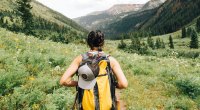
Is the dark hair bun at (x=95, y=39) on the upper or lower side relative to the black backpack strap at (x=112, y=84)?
upper

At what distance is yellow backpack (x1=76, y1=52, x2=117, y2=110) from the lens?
17.9 ft

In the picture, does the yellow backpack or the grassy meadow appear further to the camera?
the grassy meadow

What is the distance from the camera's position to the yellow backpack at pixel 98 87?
5.46 m

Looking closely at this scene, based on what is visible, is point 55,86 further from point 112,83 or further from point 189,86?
point 189,86

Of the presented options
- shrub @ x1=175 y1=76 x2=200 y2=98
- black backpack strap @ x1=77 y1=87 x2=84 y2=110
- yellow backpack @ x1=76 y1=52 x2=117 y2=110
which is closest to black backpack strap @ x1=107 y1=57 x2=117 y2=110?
yellow backpack @ x1=76 y1=52 x2=117 y2=110

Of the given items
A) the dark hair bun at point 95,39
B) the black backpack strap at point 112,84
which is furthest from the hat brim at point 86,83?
the dark hair bun at point 95,39

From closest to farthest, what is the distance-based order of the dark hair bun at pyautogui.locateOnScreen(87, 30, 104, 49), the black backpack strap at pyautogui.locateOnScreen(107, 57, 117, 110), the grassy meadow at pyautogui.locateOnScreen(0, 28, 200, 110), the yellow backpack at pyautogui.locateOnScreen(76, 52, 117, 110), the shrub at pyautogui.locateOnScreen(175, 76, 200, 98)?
the yellow backpack at pyautogui.locateOnScreen(76, 52, 117, 110)
the black backpack strap at pyautogui.locateOnScreen(107, 57, 117, 110)
the dark hair bun at pyautogui.locateOnScreen(87, 30, 104, 49)
the grassy meadow at pyautogui.locateOnScreen(0, 28, 200, 110)
the shrub at pyautogui.locateOnScreen(175, 76, 200, 98)

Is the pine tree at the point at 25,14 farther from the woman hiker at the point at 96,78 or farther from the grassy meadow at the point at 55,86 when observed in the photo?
the woman hiker at the point at 96,78

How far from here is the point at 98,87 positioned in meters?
5.49

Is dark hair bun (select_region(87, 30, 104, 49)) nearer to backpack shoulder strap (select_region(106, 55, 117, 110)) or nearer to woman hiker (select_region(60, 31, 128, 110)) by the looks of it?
woman hiker (select_region(60, 31, 128, 110))

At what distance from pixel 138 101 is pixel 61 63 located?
4.55 meters

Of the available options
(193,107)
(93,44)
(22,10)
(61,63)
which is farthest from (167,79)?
(22,10)

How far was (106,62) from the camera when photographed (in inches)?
224

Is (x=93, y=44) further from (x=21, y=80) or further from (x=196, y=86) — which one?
(x=196, y=86)
